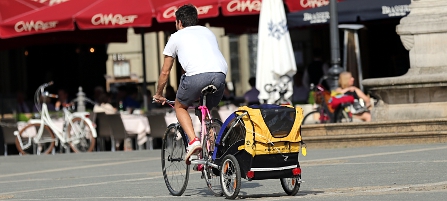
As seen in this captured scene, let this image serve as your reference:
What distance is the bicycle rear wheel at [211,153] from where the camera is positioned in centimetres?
1002

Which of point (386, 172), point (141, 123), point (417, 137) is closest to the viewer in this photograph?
point (386, 172)

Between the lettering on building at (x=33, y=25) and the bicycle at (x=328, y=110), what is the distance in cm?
475

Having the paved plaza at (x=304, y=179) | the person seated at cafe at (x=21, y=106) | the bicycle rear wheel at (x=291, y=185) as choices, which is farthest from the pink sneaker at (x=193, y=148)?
the person seated at cafe at (x=21, y=106)

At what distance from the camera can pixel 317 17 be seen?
21.7 meters

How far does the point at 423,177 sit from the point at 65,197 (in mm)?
3118

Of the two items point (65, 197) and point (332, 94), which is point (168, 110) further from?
point (65, 197)

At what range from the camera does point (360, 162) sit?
44.0 ft

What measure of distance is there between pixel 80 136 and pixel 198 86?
11940 millimetres

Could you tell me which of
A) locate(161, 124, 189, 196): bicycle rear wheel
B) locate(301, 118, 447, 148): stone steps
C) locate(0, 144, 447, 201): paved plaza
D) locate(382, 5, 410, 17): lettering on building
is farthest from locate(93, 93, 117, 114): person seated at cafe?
locate(161, 124, 189, 196): bicycle rear wheel

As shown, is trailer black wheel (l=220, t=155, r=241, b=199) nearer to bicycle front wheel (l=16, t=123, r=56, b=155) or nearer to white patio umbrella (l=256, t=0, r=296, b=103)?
white patio umbrella (l=256, t=0, r=296, b=103)

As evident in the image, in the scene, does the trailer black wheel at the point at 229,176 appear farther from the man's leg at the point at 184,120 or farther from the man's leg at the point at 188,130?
the man's leg at the point at 184,120

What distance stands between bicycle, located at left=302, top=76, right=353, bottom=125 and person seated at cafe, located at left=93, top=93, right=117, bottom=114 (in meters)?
3.64

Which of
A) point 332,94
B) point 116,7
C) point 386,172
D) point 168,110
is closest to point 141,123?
point 168,110

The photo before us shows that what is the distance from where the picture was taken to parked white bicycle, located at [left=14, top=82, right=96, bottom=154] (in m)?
21.6
